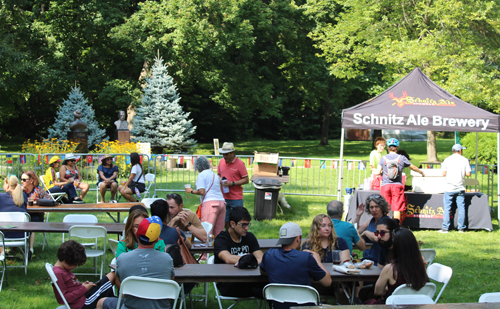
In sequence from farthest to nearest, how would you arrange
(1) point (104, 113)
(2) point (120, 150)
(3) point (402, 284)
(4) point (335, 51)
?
(1) point (104, 113), (4) point (335, 51), (2) point (120, 150), (3) point (402, 284)

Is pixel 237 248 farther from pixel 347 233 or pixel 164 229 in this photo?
pixel 347 233

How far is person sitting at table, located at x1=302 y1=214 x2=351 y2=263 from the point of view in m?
5.11

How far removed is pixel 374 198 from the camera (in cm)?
605

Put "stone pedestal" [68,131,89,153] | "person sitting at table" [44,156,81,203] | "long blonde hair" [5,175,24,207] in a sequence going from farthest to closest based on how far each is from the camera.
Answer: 1. "stone pedestal" [68,131,89,153]
2. "person sitting at table" [44,156,81,203]
3. "long blonde hair" [5,175,24,207]

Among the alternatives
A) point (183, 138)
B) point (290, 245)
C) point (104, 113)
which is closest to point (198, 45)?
point (183, 138)

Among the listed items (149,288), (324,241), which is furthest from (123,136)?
(149,288)

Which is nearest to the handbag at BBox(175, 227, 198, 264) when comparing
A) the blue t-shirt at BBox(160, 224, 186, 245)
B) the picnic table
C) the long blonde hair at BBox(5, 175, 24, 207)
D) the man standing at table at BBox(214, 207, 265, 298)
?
the blue t-shirt at BBox(160, 224, 186, 245)

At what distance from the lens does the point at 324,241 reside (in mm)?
5199

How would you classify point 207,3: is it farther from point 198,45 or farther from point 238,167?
point 238,167

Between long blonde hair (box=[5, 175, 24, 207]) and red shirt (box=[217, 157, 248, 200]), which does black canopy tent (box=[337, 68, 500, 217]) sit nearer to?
red shirt (box=[217, 157, 248, 200])

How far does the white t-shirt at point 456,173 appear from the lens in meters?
9.80

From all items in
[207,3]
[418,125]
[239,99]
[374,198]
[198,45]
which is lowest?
[374,198]

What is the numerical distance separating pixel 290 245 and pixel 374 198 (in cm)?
211

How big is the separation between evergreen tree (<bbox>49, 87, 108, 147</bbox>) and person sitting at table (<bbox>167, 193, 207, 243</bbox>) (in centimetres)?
1963
